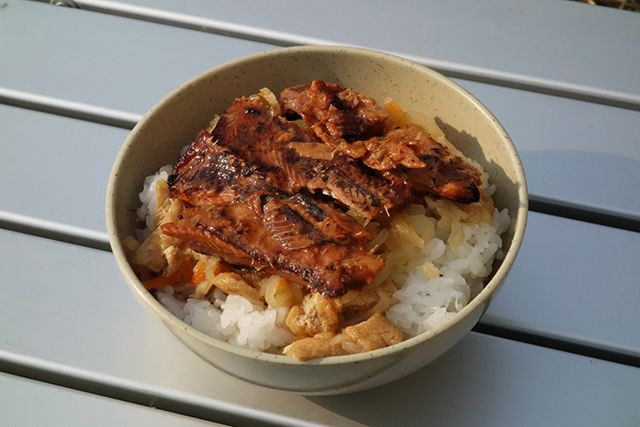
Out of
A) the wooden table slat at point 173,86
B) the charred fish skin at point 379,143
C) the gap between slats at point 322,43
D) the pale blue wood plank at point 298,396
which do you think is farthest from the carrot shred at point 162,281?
the gap between slats at point 322,43

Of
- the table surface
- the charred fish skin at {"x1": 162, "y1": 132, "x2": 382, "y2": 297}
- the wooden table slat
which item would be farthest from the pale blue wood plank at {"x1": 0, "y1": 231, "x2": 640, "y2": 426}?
the wooden table slat

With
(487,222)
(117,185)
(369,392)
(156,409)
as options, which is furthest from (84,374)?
(487,222)

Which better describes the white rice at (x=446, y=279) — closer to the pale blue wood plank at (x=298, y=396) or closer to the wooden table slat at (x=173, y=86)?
the pale blue wood plank at (x=298, y=396)

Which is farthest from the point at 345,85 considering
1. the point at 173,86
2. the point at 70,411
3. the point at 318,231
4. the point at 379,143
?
the point at 70,411

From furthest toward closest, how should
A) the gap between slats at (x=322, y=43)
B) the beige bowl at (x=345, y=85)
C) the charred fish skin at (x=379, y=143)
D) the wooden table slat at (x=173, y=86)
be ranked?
the gap between slats at (x=322, y=43) → the wooden table slat at (x=173, y=86) → the charred fish skin at (x=379, y=143) → the beige bowl at (x=345, y=85)

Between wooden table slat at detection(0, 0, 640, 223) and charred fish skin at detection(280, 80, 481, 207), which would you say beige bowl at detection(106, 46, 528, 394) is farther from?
wooden table slat at detection(0, 0, 640, 223)
